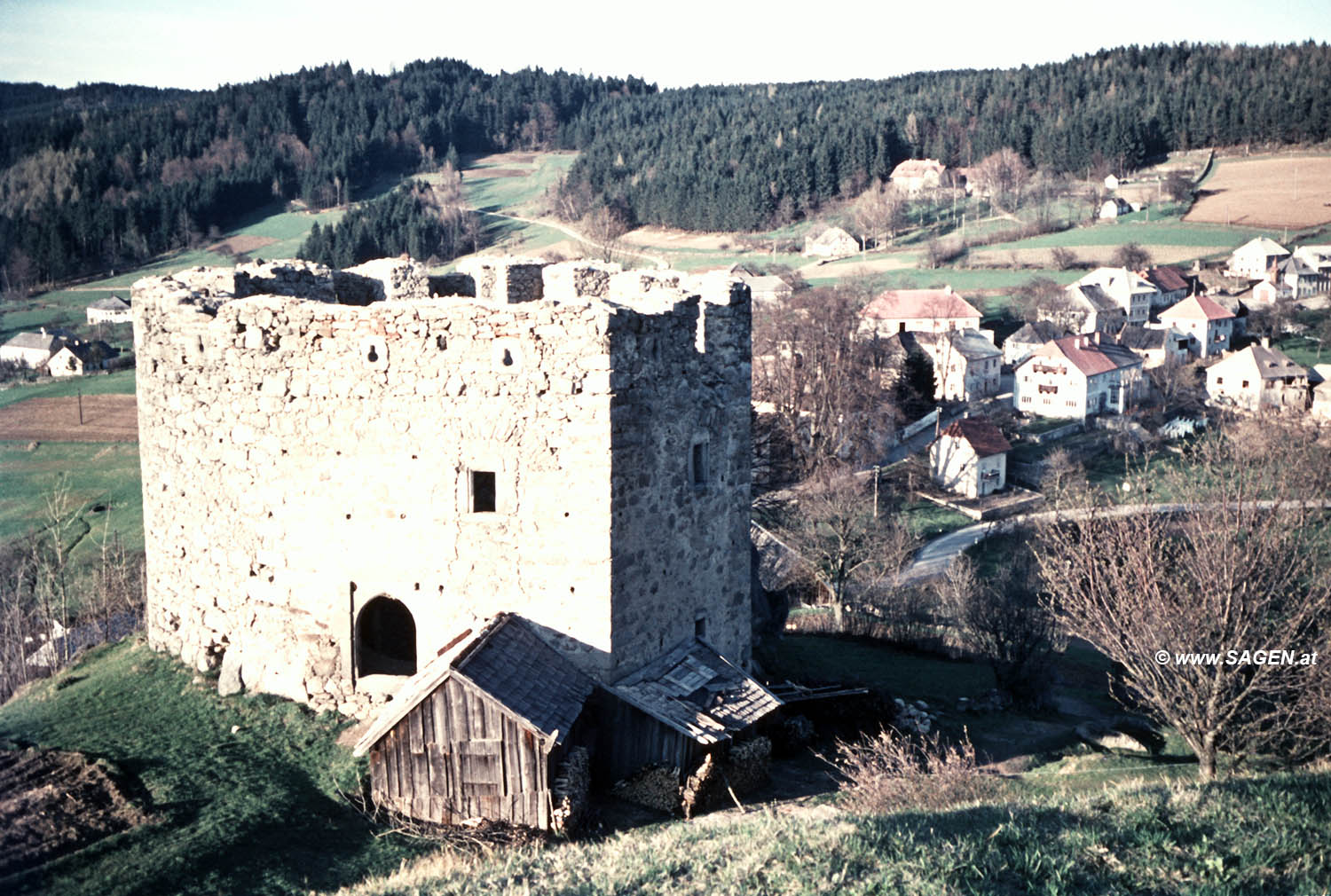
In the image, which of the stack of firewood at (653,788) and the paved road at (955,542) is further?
the paved road at (955,542)

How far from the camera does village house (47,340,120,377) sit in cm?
3931

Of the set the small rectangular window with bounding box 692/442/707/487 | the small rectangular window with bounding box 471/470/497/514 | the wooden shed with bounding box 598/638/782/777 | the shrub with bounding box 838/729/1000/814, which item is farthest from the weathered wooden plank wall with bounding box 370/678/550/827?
the small rectangular window with bounding box 692/442/707/487

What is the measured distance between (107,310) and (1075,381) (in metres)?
45.4

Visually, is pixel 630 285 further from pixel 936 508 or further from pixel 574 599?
pixel 936 508

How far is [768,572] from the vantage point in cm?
3203

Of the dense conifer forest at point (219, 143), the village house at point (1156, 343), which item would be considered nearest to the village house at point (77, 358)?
the dense conifer forest at point (219, 143)

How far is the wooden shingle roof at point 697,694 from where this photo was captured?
11.7m

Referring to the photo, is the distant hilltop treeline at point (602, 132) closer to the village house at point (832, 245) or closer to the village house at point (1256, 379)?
the village house at point (832, 245)

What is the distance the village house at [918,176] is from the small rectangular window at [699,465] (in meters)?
93.7

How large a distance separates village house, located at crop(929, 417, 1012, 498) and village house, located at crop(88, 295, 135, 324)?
108ft

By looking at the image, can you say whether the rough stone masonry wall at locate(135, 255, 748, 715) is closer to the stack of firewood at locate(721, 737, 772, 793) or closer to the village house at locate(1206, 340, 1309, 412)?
the stack of firewood at locate(721, 737, 772, 793)

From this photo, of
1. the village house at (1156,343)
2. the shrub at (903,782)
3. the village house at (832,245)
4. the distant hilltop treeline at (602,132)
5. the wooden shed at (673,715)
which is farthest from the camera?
the village house at (832,245)

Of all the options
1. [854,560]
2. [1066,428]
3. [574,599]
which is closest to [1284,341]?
[1066,428]

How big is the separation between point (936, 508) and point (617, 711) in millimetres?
37682
